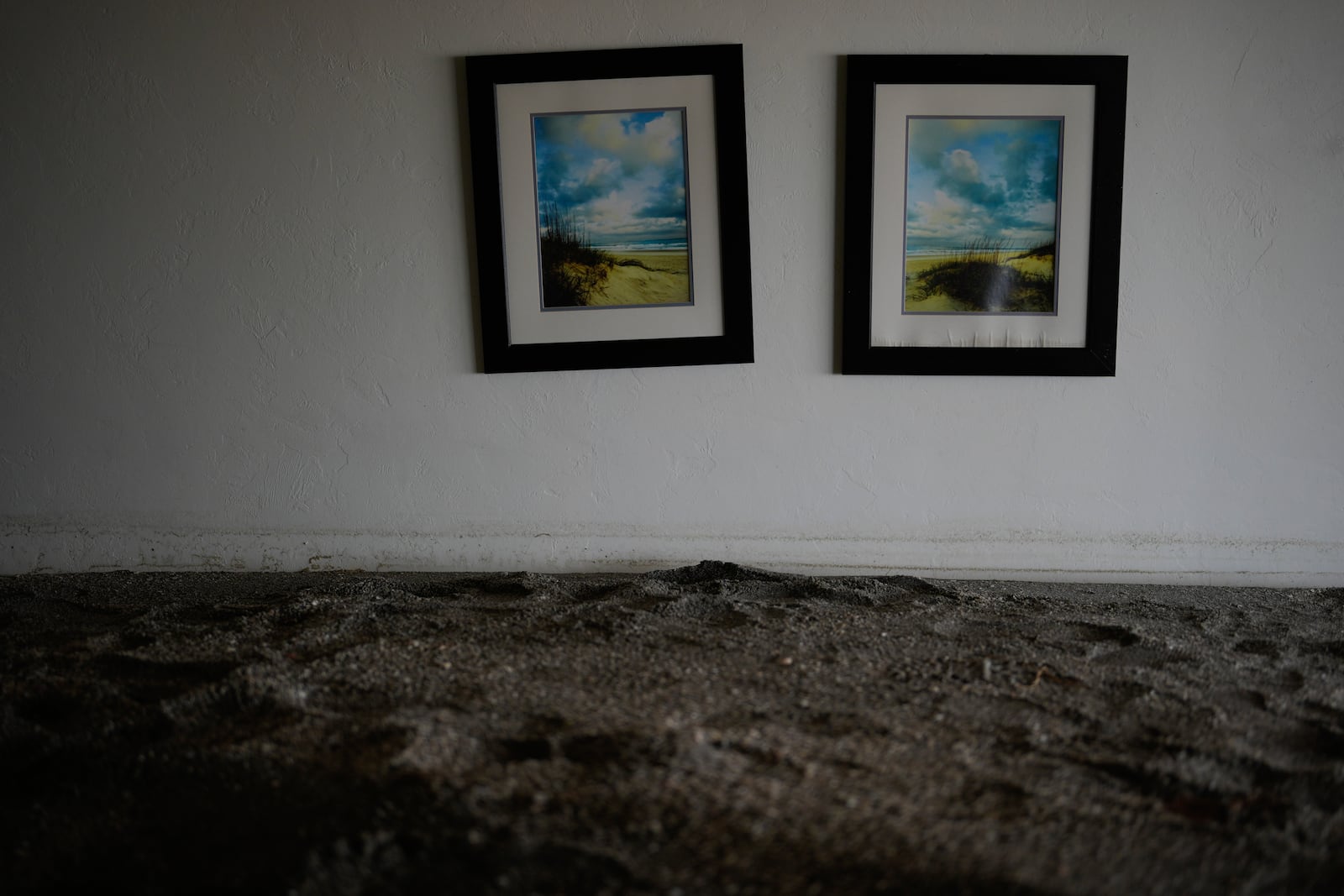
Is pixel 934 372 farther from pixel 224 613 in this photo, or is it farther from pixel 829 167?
pixel 224 613

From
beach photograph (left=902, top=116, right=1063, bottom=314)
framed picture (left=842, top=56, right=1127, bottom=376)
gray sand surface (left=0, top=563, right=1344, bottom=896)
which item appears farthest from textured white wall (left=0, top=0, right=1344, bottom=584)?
gray sand surface (left=0, top=563, right=1344, bottom=896)

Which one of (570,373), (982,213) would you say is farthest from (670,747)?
(982,213)

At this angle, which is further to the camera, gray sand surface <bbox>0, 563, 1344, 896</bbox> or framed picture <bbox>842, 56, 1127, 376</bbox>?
framed picture <bbox>842, 56, 1127, 376</bbox>

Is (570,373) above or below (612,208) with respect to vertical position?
below

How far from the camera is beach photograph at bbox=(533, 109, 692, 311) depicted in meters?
2.96

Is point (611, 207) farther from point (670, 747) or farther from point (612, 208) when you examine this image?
point (670, 747)

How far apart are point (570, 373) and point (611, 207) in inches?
23.8

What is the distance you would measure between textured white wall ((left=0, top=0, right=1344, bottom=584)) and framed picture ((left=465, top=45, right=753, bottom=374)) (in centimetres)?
10

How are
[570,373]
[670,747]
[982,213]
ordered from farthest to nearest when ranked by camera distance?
[570,373]
[982,213]
[670,747]

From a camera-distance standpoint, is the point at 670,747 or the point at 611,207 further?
the point at 611,207

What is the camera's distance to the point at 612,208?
2992 mm

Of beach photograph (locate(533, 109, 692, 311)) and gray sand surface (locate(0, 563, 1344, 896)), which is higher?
beach photograph (locate(533, 109, 692, 311))

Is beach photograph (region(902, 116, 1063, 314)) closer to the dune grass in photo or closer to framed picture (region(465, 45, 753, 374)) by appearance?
the dune grass in photo

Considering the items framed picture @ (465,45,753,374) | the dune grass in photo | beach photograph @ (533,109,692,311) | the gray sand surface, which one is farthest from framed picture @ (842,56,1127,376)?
the gray sand surface
